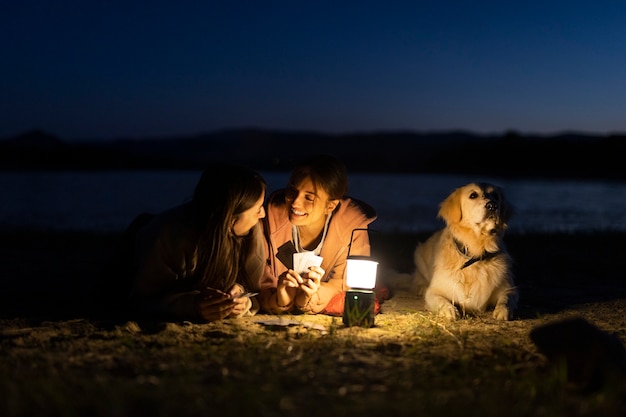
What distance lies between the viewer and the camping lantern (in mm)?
4863

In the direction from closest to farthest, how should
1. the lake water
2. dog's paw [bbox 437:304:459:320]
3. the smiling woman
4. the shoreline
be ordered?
Result: 1. the smiling woman
2. dog's paw [bbox 437:304:459:320]
3. the shoreline
4. the lake water

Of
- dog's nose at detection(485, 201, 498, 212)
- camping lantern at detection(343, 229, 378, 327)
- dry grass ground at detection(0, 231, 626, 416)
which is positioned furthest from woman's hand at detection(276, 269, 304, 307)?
dog's nose at detection(485, 201, 498, 212)

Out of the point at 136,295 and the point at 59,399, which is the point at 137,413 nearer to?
the point at 59,399

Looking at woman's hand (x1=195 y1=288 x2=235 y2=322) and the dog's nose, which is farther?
the dog's nose

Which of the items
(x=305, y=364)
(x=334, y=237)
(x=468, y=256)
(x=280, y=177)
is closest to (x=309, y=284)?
(x=334, y=237)

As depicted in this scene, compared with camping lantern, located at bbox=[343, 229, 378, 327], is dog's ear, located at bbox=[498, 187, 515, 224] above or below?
above

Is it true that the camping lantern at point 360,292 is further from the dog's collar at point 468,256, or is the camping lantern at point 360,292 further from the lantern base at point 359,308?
the dog's collar at point 468,256

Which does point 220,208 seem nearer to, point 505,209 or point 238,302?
point 238,302

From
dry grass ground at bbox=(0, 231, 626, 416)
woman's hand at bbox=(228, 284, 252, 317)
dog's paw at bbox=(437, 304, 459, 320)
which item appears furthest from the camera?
dog's paw at bbox=(437, 304, 459, 320)

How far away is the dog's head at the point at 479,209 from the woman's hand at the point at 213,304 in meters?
2.15

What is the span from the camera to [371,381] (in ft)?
11.2

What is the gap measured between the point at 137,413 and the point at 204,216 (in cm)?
223

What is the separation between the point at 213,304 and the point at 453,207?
2.29 m

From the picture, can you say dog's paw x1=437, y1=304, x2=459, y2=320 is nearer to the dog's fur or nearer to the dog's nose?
the dog's fur
